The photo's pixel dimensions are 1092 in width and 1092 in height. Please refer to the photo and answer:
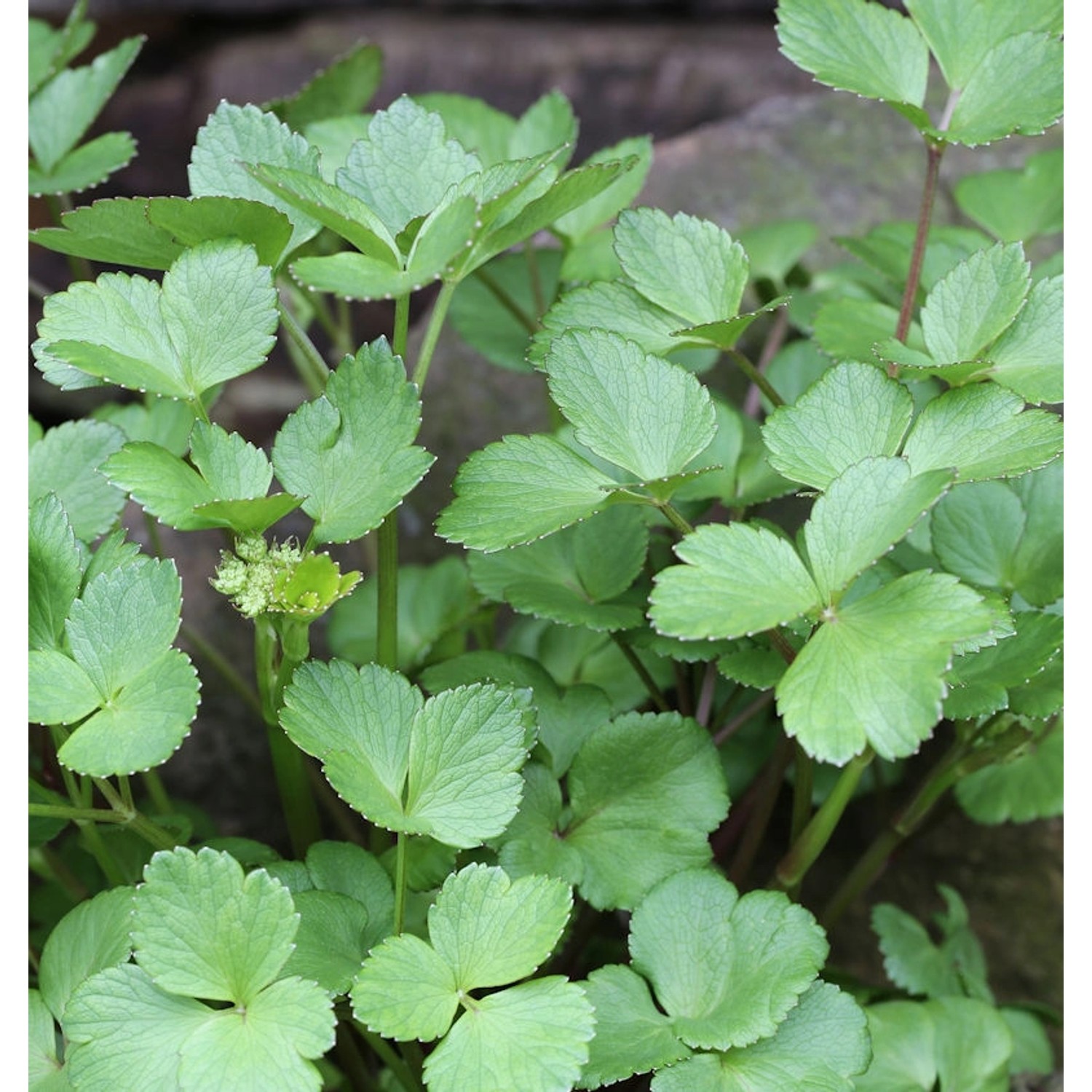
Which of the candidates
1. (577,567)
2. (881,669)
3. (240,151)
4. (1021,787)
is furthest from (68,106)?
(1021,787)

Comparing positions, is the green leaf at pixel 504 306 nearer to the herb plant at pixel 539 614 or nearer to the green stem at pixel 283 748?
the herb plant at pixel 539 614

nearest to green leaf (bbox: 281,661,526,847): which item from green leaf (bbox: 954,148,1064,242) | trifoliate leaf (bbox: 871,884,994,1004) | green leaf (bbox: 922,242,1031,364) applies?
green leaf (bbox: 922,242,1031,364)

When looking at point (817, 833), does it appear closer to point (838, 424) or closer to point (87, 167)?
point (838, 424)

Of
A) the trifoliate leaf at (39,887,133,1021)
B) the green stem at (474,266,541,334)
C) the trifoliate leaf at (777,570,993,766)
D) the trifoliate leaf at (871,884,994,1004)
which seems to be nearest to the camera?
the trifoliate leaf at (777,570,993,766)

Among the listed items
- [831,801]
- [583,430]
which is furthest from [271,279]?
[831,801]

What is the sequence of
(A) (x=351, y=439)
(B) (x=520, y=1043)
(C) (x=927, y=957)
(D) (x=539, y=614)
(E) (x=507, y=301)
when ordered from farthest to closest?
(E) (x=507, y=301)
(C) (x=927, y=957)
(D) (x=539, y=614)
(A) (x=351, y=439)
(B) (x=520, y=1043)

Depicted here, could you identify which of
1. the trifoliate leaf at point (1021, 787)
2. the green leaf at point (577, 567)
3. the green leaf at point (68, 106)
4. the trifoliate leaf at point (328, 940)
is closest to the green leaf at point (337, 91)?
the green leaf at point (68, 106)

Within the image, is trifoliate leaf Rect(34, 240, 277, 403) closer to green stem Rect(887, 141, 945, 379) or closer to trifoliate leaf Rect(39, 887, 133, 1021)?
trifoliate leaf Rect(39, 887, 133, 1021)
